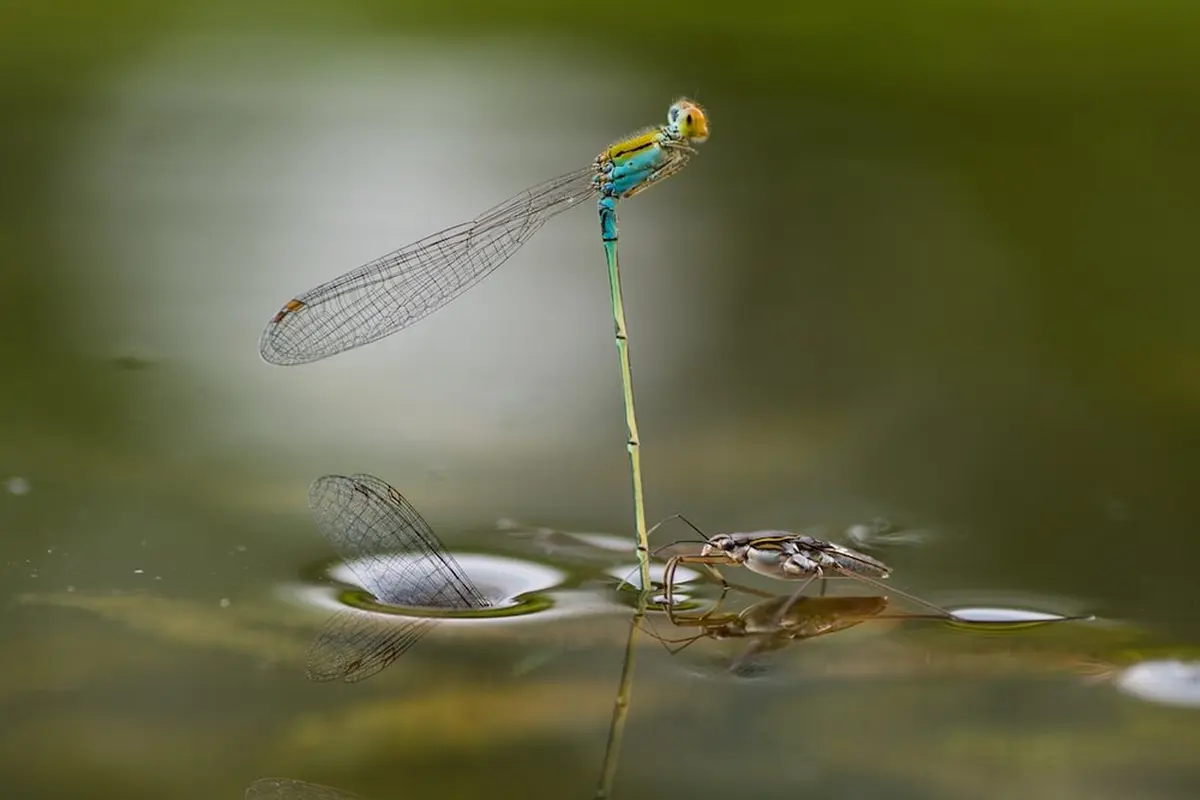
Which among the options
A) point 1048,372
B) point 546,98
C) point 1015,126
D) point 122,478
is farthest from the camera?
point 546,98

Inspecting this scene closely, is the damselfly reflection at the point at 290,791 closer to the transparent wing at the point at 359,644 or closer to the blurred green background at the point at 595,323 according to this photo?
the blurred green background at the point at 595,323

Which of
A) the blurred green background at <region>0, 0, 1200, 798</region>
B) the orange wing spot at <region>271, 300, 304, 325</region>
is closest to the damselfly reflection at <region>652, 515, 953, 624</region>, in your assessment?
the blurred green background at <region>0, 0, 1200, 798</region>

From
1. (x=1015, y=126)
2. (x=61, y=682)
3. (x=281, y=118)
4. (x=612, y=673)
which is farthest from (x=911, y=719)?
(x=281, y=118)

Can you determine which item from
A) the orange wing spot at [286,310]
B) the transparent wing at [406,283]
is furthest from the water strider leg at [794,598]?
the orange wing spot at [286,310]

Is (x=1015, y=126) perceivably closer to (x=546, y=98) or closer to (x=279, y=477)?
(x=546, y=98)

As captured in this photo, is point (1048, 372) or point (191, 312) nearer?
point (1048, 372)

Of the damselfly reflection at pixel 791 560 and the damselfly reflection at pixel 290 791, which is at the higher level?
the damselfly reflection at pixel 791 560

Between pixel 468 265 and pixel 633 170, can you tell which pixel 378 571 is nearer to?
pixel 468 265
